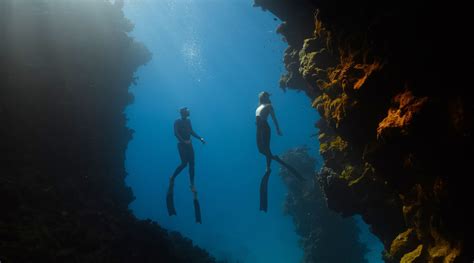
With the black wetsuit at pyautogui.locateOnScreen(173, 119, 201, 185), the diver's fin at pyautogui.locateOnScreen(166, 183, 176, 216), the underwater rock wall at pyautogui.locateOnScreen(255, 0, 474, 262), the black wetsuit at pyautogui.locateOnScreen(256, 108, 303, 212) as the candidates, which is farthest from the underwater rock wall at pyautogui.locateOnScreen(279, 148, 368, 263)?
the underwater rock wall at pyautogui.locateOnScreen(255, 0, 474, 262)

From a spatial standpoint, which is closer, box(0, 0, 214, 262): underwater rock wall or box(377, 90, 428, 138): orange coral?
box(377, 90, 428, 138): orange coral

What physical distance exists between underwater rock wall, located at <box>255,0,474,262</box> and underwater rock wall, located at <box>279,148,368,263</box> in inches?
757

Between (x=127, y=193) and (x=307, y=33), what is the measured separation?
11.7m

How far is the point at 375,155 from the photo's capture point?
546cm

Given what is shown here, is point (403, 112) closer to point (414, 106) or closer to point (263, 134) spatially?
point (414, 106)

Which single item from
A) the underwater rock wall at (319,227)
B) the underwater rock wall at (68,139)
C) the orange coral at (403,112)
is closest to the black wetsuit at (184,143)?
the underwater rock wall at (68,139)

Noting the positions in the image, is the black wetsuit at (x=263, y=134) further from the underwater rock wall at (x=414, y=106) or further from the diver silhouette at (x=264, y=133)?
the underwater rock wall at (x=414, y=106)

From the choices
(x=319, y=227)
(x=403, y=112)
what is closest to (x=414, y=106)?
(x=403, y=112)

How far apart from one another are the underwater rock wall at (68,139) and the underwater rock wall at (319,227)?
552 inches

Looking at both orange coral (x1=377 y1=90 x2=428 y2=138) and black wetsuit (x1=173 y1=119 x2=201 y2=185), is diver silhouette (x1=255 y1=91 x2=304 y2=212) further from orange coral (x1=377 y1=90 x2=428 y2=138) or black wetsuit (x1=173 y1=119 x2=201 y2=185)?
orange coral (x1=377 y1=90 x2=428 y2=138)

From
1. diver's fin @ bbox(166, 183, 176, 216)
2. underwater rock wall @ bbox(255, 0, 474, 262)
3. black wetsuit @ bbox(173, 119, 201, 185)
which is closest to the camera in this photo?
underwater rock wall @ bbox(255, 0, 474, 262)

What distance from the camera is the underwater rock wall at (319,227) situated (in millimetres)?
24688

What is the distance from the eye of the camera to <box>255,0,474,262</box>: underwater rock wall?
3879mm

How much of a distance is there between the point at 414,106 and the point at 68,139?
12.8m
